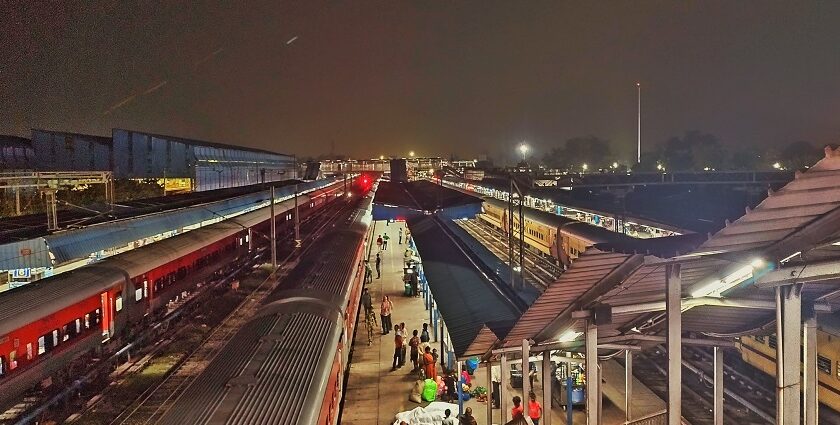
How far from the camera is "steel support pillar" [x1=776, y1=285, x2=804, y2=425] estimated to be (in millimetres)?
4598

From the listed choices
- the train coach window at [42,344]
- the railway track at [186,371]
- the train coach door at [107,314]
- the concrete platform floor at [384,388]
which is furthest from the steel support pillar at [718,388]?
the train coach door at [107,314]

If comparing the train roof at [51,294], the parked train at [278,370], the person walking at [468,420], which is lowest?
the person walking at [468,420]

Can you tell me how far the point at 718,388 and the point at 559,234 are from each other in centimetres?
1720

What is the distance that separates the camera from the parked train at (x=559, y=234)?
832 inches

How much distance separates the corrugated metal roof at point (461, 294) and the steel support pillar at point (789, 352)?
16.8ft

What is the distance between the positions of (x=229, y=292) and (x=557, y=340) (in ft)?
56.6

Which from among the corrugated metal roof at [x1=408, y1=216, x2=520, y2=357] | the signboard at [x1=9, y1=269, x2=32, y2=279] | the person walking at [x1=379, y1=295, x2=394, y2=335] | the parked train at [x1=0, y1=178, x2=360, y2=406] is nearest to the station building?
the parked train at [x1=0, y1=178, x2=360, y2=406]

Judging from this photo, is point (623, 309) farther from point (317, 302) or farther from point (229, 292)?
point (229, 292)

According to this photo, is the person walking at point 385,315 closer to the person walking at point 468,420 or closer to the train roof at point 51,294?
the train roof at point 51,294

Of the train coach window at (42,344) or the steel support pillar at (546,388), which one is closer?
the steel support pillar at (546,388)

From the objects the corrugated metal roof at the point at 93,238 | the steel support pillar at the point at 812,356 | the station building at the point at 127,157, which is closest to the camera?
the steel support pillar at the point at 812,356

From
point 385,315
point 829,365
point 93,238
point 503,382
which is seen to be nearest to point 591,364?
point 503,382

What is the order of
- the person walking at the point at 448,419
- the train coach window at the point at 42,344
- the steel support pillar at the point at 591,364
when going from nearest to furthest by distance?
the steel support pillar at the point at 591,364, the train coach window at the point at 42,344, the person walking at the point at 448,419

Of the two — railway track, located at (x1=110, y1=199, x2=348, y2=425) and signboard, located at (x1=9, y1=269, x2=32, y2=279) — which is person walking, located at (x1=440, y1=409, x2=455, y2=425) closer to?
railway track, located at (x1=110, y1=199, x2=348, y2=425)
